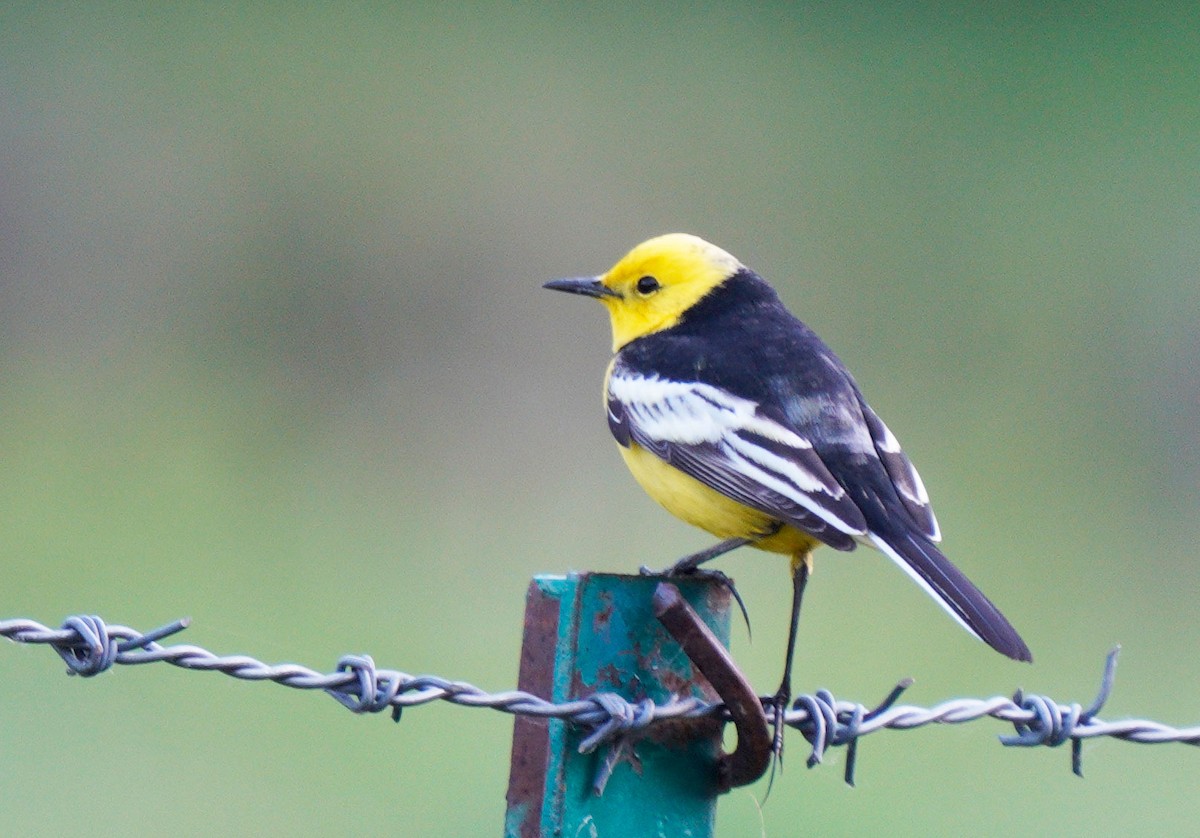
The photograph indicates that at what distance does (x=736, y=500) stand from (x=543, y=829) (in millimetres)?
1142

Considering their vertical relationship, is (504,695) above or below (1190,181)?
below

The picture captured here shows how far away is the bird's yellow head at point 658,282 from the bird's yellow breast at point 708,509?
33.4 inches

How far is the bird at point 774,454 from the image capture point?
354 centimetres

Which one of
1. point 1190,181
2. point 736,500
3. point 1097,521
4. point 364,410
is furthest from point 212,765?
point 1190,181

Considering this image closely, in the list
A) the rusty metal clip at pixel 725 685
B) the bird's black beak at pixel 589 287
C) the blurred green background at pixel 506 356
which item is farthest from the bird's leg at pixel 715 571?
the blurred green background at pixel 506 356

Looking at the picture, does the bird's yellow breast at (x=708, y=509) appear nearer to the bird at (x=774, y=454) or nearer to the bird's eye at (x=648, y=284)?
the bird at (x=774, y=454)

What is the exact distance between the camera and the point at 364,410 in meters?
9.06

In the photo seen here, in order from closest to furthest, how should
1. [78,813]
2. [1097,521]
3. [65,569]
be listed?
[78,813]
[65,569]
[1097,521]

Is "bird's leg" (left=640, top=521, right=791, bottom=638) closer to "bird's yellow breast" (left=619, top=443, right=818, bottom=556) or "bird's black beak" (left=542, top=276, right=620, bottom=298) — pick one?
"bird's yellow breast" (left=619, top=443, right=818, bottom=556)

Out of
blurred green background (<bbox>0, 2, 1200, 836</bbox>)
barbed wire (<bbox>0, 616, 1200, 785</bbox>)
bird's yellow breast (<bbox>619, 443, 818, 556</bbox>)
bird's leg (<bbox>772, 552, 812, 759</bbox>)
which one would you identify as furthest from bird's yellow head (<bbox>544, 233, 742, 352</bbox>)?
blurred green background (<bbox>0, 2, 1200, 836</bbox>)

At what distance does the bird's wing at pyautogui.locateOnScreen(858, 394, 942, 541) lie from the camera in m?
3.71

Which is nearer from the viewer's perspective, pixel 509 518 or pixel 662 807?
pixel 662 807

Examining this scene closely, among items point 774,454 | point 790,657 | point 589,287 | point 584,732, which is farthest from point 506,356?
point 584,732

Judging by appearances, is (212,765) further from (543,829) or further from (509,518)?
(543,829)
